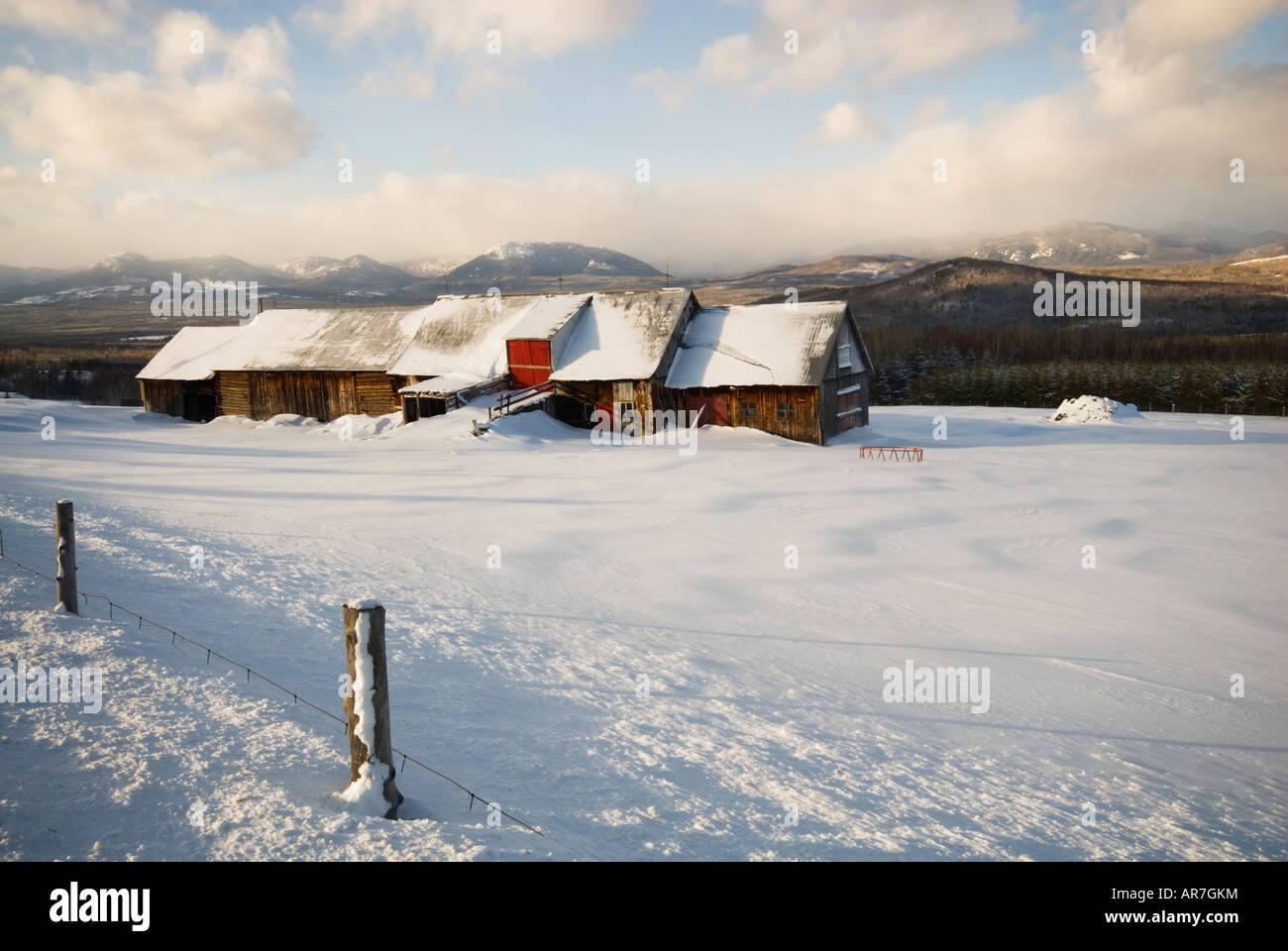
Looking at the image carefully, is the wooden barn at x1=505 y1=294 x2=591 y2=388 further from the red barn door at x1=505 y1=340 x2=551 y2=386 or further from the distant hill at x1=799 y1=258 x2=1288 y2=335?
the distant hill at x1=799 y1=258 x2=1288 y2=335

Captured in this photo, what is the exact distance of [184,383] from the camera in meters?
41.8

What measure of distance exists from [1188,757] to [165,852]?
872 centimetres

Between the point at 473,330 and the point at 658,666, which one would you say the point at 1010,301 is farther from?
the point at 658,666

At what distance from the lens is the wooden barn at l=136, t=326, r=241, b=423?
4138 centimetres

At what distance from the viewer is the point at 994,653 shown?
9.67 m

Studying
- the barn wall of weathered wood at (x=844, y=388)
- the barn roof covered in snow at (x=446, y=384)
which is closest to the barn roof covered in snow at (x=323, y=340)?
the barn roof covered in snow at (x=446, y=384)

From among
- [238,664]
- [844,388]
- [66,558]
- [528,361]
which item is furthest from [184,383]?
[238,664]

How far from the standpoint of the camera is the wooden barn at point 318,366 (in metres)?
38.5

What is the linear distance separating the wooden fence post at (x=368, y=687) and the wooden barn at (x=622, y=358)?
2782cm

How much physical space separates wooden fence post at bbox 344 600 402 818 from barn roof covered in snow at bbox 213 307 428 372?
3573cm

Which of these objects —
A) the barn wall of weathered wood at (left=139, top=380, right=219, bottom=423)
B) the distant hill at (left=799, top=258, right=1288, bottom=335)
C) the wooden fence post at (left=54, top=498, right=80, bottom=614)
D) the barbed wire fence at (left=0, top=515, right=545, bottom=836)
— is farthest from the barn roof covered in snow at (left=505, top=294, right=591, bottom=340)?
the distant hill at (left=799, top=258, right=1288, bottom=335)

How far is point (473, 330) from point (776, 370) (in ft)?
54.7
